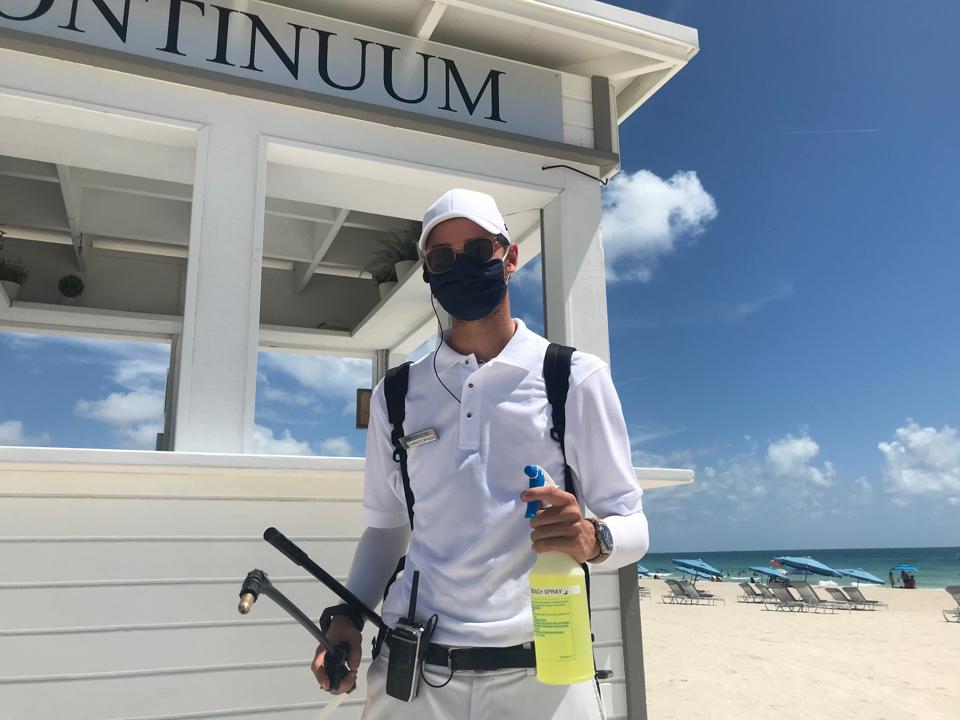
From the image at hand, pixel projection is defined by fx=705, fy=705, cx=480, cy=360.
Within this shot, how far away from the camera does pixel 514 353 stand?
171 centimetres

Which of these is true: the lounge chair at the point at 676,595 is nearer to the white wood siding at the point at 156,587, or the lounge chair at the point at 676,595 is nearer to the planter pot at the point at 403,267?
the planter pot at the point at 403,267

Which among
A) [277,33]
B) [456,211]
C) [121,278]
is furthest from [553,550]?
[121,278]

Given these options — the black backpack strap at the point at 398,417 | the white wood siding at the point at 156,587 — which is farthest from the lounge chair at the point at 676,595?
the black backpack strap at the point at 398,417

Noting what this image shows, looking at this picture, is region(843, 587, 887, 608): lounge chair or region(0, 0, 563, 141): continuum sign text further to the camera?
region(843, 587, 887, 608): lounge chair

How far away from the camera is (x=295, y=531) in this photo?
344 centimetres

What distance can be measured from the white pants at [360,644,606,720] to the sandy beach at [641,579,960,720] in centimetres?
975

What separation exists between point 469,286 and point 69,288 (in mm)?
6406

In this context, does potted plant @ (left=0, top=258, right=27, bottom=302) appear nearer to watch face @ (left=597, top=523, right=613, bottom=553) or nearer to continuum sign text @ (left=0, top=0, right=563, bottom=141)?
continuum sign text @ (left=0, top=0, right=563, bottom=141)

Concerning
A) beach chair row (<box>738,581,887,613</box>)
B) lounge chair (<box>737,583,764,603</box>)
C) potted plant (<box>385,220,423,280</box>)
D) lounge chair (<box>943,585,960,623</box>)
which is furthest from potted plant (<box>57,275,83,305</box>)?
lounge chair (<box>737,583,764,603</box>)

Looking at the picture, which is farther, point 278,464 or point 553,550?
point 278,464

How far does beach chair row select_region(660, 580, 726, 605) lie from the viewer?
27922mm

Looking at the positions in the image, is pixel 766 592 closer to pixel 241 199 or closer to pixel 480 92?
pixel 480 92

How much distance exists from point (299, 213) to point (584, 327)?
294cm

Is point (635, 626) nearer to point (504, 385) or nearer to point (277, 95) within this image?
point (504, 385)
